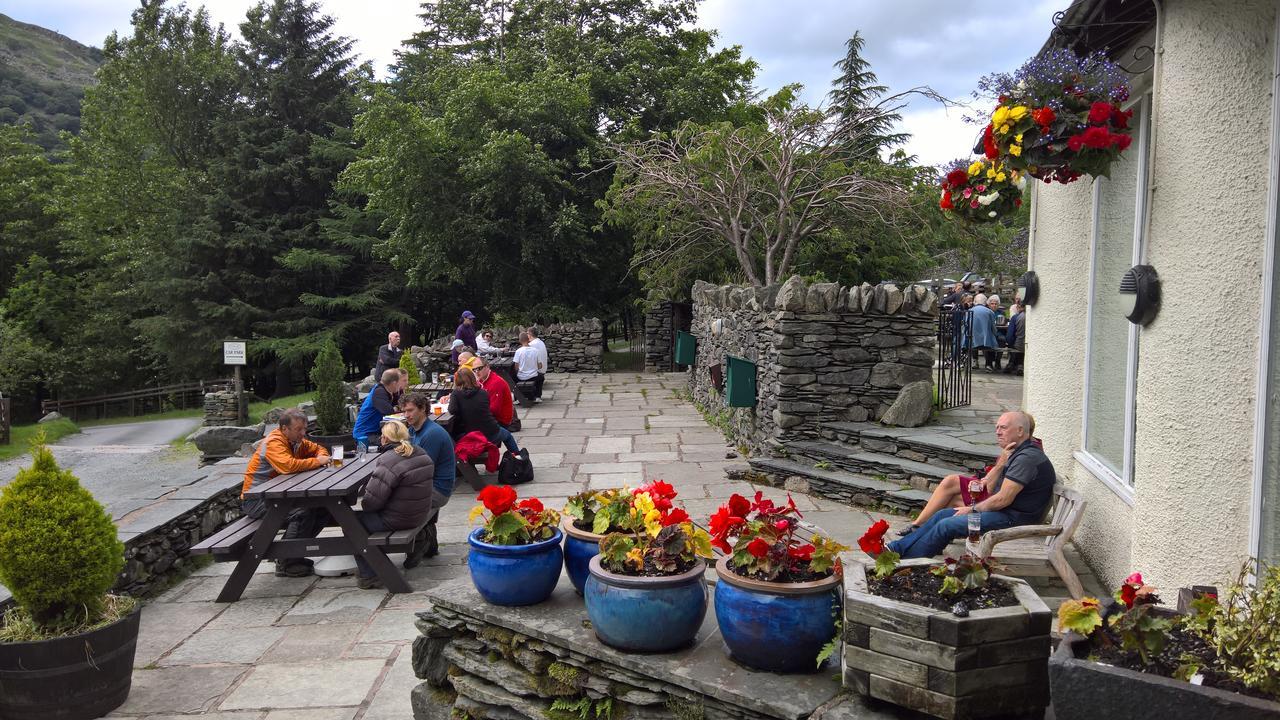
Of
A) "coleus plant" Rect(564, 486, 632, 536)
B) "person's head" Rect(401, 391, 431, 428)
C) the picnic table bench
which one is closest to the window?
"coleus plant" Rect(564, 486, 632, 536)

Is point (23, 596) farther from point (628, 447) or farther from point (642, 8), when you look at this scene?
point (642, 8)

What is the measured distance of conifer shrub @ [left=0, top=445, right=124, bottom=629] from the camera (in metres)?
4.07

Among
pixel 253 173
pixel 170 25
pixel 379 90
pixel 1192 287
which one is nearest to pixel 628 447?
pixel 1192 287

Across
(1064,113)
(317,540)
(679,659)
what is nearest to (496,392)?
(317,540)

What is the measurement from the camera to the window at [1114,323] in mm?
4680

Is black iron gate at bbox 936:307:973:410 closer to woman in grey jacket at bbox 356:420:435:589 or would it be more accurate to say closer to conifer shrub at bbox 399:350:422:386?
woman in grey jacket at bbox 356:420:435:589

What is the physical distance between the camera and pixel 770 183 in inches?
527

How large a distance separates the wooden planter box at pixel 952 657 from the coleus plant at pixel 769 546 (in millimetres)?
396

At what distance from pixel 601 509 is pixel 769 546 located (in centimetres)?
102

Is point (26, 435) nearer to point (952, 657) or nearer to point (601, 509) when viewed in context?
point (601, 509)

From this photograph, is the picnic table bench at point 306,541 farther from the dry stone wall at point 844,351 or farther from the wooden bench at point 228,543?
the dry stone wall at point 844,351

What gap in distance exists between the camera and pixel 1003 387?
474 inches

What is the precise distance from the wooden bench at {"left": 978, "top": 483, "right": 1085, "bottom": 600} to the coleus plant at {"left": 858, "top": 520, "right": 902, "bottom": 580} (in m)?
1.76

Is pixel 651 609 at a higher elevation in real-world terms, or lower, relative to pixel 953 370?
lower
